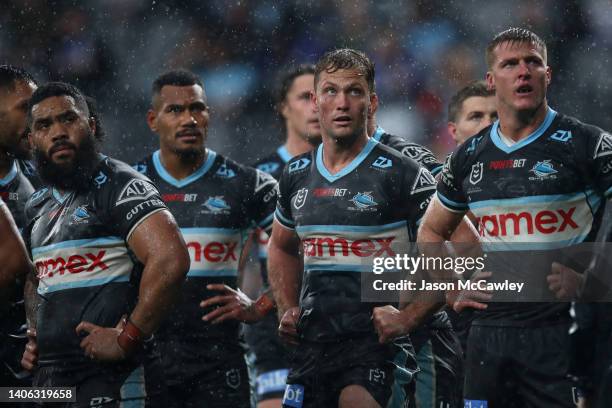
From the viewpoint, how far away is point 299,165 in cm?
500

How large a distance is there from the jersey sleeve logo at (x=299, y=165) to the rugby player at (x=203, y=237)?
838mm

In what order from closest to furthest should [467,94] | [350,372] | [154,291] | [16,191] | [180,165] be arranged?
1. [154,291]
2. [350,372]
3. [16,191]
4. [180,165]
5. [467,94]

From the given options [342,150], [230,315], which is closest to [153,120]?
[230,315]

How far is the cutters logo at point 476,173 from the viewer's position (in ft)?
15.0

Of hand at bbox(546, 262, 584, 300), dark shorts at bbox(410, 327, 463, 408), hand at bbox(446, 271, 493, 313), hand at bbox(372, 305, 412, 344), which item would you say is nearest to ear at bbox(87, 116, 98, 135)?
hand at bbox(372, 305, 412, 344)

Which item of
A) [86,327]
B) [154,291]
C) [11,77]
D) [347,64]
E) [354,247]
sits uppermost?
[11,77]

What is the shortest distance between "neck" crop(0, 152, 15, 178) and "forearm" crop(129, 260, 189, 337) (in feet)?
6.67

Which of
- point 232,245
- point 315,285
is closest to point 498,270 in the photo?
point 315,285

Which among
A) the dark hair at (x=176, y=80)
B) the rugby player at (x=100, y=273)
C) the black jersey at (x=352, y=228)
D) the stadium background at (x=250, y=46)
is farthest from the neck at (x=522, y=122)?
the stadium background at (x=250, y=46)

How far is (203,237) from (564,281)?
85.6 inches

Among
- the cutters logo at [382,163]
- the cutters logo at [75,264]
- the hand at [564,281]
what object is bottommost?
the hand at [564,281]

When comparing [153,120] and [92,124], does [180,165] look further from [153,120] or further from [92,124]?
[92,124]

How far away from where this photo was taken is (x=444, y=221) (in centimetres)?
475

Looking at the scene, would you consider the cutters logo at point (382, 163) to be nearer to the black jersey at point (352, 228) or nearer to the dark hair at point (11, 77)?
the black jersey at point (352, 228)
